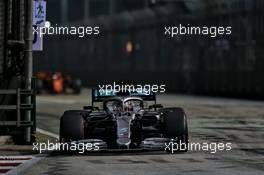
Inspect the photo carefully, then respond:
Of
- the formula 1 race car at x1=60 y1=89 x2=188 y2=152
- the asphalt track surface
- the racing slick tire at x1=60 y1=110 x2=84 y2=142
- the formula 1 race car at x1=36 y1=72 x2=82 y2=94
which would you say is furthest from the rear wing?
the formula 1 race car at x1=36 y1=72 x2=82 y2=94

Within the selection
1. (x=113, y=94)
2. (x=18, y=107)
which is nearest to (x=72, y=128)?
(x=113, y=94)

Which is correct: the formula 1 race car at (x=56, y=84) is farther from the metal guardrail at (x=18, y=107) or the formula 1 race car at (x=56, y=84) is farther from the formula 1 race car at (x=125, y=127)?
the formula 1 race car at (x=125, y=127)

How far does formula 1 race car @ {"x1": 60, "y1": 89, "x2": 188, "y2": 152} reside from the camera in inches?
549

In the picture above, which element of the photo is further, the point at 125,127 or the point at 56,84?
the point at 56,84

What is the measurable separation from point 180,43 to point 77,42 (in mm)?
21300

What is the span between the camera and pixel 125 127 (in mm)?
13953

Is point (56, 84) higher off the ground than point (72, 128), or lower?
higher

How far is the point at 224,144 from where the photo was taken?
16141mm

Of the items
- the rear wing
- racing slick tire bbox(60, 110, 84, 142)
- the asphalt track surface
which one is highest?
the rear wing

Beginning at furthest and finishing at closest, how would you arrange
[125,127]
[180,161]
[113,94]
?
[113,94]
[125,127]
[180,161]

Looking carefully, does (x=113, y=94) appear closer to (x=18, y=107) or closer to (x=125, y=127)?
(x=125, y=127)

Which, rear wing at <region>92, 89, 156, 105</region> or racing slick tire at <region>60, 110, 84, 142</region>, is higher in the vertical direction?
rear wing at <region>92, 89, 156, 105</region>

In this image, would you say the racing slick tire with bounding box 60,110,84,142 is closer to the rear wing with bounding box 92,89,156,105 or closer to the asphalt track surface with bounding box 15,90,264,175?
the asphalt track surface with bounding box 15,90,264,175

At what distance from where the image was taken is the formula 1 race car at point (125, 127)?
45.8 feet
